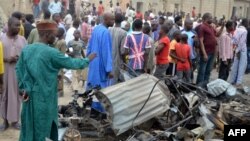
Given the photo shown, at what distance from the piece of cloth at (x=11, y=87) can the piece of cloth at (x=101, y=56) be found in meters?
1.14

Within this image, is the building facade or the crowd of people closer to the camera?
the crowd of people

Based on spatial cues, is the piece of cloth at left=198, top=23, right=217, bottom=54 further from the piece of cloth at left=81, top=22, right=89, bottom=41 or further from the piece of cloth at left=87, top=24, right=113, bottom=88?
the piece of cloth at left=81, top=22, right=89, bottom=41

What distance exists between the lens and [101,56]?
25.3 feet

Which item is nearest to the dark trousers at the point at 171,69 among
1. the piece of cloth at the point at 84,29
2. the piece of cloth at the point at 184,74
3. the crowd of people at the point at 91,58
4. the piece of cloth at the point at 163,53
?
the crowd of people at the point at 91,58

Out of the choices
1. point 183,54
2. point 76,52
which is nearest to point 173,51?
point 183,54

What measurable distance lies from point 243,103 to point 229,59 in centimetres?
432

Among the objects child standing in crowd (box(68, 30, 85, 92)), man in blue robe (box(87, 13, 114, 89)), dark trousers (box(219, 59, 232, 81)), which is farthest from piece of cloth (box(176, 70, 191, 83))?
man in blue robe (box(87, 13, 114, 89))

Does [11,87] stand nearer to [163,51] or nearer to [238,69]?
[163,51]

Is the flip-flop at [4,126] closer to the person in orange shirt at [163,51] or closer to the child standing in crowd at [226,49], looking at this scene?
the person in orange shirt at [163,51]

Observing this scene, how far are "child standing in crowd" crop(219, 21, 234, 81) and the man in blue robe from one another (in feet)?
16.2

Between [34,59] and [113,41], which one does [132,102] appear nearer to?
[34,59]

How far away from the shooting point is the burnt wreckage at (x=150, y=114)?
20.4ft

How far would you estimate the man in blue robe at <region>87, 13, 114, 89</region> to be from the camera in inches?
301

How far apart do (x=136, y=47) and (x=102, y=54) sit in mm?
878
